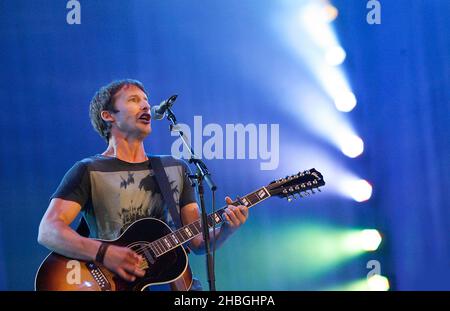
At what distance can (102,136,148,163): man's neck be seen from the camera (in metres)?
4.60

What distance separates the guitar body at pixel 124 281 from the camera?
416cm

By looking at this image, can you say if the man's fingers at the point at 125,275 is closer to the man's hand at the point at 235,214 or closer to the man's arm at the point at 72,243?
the man's arm at the point at 72,243

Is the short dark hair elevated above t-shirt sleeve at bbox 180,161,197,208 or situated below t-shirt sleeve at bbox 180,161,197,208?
above

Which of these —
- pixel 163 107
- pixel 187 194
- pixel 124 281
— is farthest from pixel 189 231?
pixel 163 107

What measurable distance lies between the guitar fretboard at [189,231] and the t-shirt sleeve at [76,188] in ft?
1.87

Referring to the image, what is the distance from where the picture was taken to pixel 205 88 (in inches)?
197

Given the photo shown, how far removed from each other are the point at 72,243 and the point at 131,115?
0.93m

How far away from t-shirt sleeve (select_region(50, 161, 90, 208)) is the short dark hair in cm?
35

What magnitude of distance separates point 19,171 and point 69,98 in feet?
1.95

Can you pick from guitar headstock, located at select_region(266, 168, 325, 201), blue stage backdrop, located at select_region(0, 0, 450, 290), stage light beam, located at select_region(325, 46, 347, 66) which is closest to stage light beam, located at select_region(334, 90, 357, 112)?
blue stage backdrop, located at select_region(0, 0, 450, 290)

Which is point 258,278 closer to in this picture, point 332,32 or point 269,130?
point 269,130

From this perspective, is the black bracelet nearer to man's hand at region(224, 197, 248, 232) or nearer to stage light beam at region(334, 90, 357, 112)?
man's hand at region(224, 197, 248, 232)

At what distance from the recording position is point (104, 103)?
471 centimetres

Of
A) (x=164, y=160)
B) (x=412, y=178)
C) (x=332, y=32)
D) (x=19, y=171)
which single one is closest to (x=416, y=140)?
(x=412, y=178)
